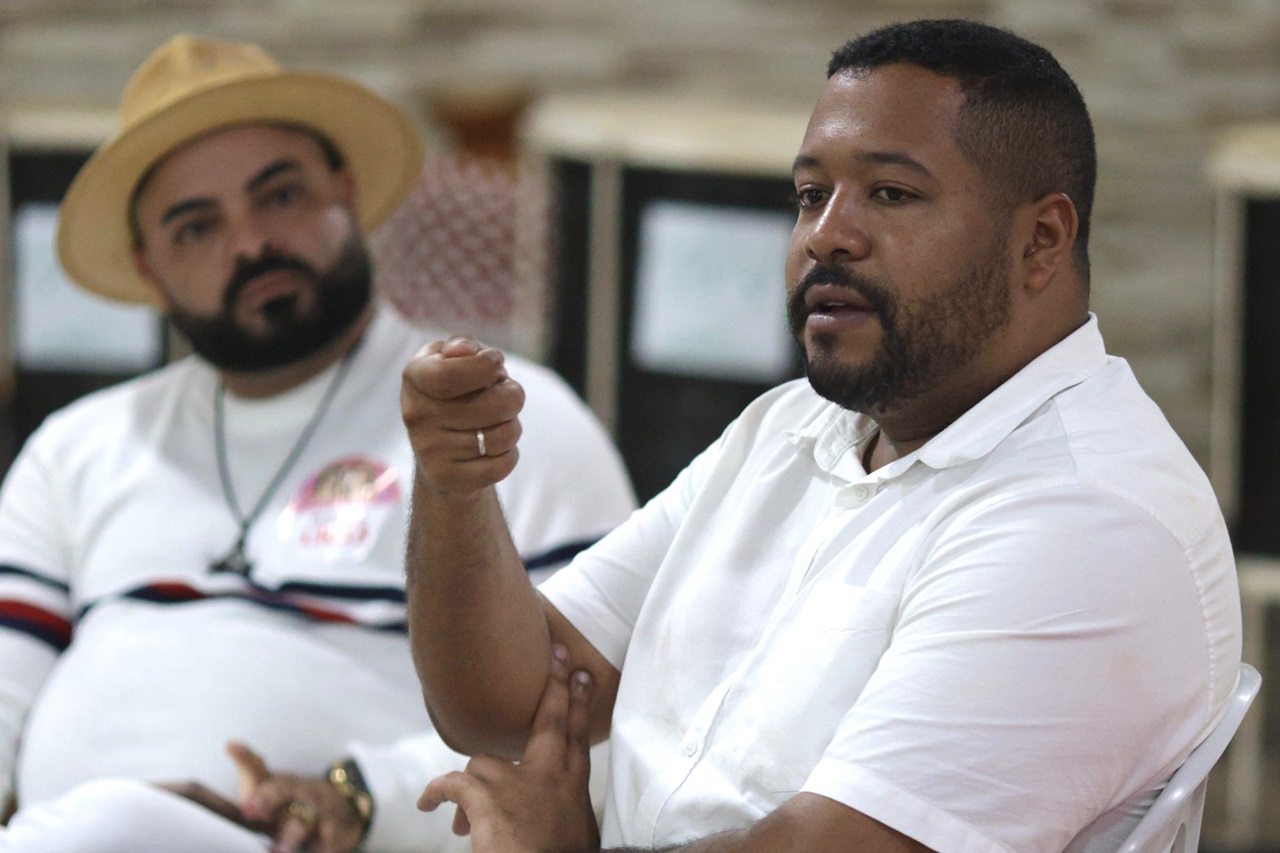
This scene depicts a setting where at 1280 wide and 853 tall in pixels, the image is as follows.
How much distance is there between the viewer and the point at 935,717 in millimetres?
1113

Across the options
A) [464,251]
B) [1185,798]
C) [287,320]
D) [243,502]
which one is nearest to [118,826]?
[243,502]

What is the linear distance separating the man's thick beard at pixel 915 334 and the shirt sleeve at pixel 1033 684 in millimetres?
176

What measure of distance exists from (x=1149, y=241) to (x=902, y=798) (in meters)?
3.12

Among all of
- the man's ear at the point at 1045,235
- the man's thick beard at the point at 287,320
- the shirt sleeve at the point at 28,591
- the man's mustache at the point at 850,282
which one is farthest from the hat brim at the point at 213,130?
the man's ear at the point at 1045,235

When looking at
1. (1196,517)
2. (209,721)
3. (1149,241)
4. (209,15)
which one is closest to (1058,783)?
(1196,517)

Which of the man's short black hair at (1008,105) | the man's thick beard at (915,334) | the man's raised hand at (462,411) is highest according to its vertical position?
the man's short black hair at (1008,105)

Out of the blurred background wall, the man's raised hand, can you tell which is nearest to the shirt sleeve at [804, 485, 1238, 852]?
the man's raised hand

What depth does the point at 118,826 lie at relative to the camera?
1726 mm

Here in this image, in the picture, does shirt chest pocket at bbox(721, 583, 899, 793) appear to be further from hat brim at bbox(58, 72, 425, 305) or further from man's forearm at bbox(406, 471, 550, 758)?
hat brim at bbox(58, 72, 425, 305)

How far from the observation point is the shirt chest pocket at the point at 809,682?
122 cm

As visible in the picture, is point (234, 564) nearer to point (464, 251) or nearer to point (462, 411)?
point (462, 411)

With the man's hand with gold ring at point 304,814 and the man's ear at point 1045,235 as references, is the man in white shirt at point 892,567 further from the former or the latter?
the man's hand with gold ring at point 304,814

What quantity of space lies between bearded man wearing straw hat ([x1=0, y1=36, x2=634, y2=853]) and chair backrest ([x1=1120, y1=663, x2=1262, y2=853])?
1009 millimetres

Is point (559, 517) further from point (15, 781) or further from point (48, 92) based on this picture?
point (48, 92)
